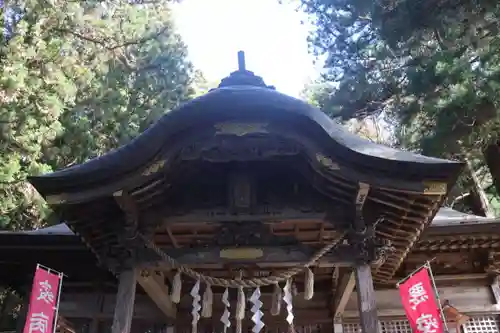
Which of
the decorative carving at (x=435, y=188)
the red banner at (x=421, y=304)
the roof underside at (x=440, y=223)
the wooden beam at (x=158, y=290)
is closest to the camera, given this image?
the decorative carving at (x=435, y=188)

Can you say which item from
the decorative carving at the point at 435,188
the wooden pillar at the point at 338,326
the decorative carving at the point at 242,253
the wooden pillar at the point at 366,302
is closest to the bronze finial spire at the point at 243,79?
the decorative carving at the point at 242,253

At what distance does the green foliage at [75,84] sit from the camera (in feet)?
36.4

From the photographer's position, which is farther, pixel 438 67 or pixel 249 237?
Answer: pixel 438 67

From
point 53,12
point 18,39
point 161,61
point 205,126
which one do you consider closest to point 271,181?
point 205,126

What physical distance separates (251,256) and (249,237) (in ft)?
0.76

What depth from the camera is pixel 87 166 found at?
5.20 meters

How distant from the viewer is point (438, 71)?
31.6 feet

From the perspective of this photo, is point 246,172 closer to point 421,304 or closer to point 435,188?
point 435,188

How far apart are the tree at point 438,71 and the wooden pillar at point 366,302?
557cm

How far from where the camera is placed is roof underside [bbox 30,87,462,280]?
493 centimetres

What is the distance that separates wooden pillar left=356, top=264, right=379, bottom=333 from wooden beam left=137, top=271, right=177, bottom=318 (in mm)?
2544

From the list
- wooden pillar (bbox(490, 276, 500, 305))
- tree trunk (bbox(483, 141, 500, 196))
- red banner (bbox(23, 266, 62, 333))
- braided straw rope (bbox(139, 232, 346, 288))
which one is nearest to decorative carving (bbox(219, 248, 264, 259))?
braided straw rope (bbox(139, 232, 346, 288))

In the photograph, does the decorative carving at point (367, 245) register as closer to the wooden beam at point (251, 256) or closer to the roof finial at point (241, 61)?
the wooden beam at point (251, 256)

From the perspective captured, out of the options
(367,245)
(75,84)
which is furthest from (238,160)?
(75,84)
